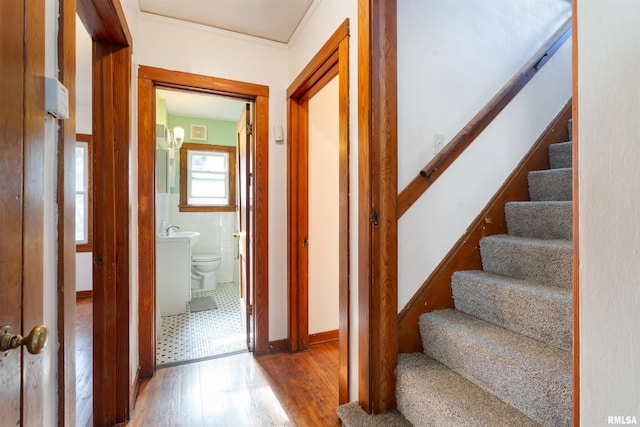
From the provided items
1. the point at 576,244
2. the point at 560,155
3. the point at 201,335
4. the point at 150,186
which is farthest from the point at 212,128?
the point at 576,244

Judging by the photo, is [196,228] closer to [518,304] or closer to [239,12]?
[239,12]

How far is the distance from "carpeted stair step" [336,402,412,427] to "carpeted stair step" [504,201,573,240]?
4.05 ft

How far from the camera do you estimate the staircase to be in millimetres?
1092

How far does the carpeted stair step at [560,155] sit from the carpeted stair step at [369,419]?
181cm

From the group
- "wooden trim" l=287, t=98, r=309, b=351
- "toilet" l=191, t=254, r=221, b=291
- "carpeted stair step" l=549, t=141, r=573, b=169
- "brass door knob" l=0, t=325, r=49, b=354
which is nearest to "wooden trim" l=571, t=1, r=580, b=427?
"brass door knob" l=0, t=325, r=49, b=354

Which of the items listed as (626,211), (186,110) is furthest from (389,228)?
(186,110)

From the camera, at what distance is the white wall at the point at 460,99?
161cm

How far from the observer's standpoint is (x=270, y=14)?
2156 millimetres

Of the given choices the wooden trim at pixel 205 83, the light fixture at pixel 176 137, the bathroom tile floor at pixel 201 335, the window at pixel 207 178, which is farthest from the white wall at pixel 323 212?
the window at pixel 207 178

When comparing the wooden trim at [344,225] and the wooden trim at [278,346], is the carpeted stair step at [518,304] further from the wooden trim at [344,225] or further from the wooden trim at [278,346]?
the wooden trim at [278,346]

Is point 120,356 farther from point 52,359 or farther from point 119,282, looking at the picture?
point 52,359

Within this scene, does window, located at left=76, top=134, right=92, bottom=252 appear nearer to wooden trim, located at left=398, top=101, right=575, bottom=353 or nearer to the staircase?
the staircase

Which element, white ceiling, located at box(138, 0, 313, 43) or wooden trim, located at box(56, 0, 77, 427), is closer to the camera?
wooden trim, located at box(56, 0, 77, 427)

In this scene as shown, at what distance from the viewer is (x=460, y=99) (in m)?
1.76
